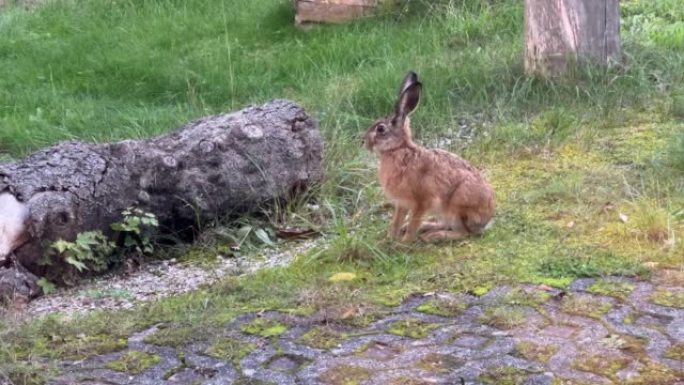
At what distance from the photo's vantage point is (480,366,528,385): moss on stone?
3.83 m

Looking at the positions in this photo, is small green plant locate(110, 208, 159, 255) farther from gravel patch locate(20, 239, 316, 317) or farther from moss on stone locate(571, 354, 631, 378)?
moss on stone locate(571, 354, 631, 378)

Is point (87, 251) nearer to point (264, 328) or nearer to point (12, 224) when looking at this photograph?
point (12, 224)

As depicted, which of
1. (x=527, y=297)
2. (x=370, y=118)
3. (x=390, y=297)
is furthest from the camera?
(x=370, y=118)

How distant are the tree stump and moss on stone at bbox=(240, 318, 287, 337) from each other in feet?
17.6

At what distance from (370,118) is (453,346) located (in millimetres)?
3358

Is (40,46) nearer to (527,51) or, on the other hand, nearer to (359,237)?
(527,51)

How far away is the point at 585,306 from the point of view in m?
4.43

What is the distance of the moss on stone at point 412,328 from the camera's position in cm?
427

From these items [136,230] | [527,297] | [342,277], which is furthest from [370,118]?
[527,297]

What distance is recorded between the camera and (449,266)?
16.3ft

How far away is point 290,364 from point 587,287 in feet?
4.42

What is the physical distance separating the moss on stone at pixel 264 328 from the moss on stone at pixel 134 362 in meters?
0.40

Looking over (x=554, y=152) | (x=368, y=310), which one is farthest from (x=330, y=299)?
(x=554, y=152)

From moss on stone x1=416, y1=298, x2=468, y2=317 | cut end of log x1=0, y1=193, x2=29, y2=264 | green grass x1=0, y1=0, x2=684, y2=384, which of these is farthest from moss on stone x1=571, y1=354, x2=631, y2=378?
cut end of log x1=0, y1=193, x2=29, y2=264
